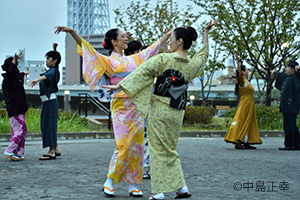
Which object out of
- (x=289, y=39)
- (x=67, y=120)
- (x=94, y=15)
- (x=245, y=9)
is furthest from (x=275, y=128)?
(x=94, y=15)

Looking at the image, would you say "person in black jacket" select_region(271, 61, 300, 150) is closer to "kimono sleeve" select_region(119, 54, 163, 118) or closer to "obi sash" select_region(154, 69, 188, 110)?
"obi sash" select_region(154, 69, 188, 110)

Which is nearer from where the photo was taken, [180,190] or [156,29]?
[180,190]

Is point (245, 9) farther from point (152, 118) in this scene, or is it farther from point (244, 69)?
point (152, 118)

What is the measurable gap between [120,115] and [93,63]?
2.43 ft

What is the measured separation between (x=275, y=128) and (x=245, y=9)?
18.6 feet

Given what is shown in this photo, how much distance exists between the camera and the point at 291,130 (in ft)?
28.5

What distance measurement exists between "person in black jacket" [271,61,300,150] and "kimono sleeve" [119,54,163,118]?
5524mm

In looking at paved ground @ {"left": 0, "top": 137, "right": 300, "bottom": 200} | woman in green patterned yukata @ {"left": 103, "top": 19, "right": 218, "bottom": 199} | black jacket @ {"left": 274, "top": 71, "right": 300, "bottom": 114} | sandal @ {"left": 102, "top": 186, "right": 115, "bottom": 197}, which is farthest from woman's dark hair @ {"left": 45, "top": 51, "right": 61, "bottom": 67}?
black jacket @ {"left": 274, "top": 71, "right": 300, "bottom": 114}

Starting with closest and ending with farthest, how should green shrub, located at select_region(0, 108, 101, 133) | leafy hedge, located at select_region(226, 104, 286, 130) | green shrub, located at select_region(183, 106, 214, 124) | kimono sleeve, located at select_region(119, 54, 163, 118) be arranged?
1. kimono sleeve, located at select_region(119, 54, 163, 118)
2. green shrub, located at select_region(0, 108, 101, 133)
3. leafy hedge, located at select_region(226, 104, 286, 130)
4. green shrub, located at select_region(183, 106, 214, 124)

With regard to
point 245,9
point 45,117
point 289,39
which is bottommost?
point 45,117

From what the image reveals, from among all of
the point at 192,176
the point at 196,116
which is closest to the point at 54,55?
the point at 192,176

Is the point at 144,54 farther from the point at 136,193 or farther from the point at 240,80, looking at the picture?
the point at 240,80

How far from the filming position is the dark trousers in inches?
343

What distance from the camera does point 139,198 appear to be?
410cm
